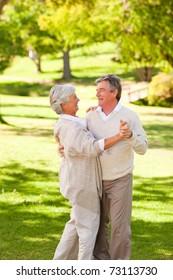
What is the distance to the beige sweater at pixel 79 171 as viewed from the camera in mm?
7445

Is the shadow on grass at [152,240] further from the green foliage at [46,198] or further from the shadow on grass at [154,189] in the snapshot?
the shadow on grass at [154,189]

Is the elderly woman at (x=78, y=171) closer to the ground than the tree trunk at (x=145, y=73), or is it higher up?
higher up

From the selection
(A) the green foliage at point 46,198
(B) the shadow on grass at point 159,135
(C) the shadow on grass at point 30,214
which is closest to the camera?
(C) the shadow on grass at point 30,214

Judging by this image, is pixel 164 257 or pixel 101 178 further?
pixel 164 257

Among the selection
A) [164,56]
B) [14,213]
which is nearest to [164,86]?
[164,56]

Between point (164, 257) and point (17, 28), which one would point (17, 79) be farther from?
point (164, 257)

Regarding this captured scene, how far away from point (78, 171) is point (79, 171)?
0.01 m

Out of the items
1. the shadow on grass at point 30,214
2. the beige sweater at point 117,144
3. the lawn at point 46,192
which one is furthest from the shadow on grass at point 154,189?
the beige sweater at point 117,144

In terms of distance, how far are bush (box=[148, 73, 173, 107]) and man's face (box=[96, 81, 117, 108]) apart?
124ft

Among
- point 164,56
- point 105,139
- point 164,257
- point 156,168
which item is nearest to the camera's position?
point 105,139

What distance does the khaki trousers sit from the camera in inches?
296

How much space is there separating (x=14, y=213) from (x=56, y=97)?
567cm

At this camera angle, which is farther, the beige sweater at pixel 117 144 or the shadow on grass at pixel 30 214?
the shadow on grass at pixel 30 214

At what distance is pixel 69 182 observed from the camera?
7559mm
